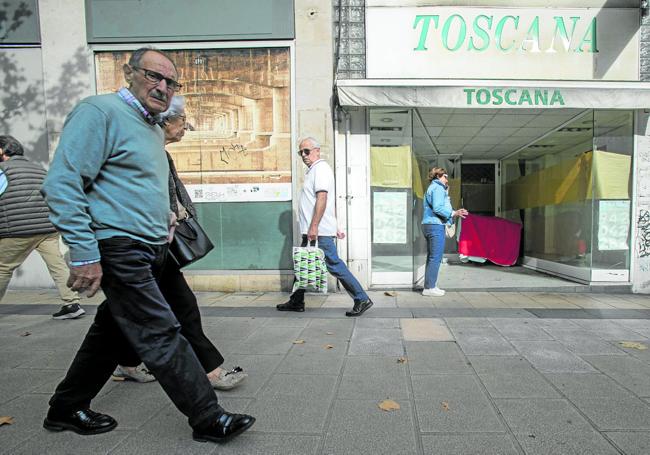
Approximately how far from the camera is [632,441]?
6.68 feet

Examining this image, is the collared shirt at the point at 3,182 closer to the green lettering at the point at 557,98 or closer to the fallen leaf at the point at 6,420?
the fallen leaf at the point at 6,420

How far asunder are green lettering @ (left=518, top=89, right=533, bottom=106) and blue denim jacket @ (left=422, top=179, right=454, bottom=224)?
1.42 metres

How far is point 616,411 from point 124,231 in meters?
2.75

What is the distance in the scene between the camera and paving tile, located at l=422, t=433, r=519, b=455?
1962 mm

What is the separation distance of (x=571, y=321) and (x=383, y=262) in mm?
2542

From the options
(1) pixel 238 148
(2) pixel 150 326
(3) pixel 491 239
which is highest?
(1) pixel 238 148

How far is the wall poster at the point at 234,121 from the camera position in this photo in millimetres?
5914

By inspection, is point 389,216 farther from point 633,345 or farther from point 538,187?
point 538,187

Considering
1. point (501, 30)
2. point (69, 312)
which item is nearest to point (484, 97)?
point (501, 30)

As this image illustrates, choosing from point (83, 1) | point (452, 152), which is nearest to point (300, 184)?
point (83, 1)

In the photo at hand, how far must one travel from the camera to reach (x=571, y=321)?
14.1 feet

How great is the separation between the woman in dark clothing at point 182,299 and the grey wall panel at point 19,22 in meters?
5.15

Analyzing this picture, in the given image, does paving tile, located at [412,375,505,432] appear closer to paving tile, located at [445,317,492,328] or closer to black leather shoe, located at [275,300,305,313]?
paving tile, located at [445,317,492,328]

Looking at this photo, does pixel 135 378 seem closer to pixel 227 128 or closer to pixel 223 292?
pixel 223 292
